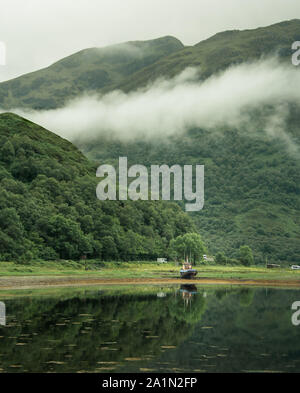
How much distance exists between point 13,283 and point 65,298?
23.9m

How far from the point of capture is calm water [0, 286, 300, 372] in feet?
107

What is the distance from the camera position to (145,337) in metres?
42.2

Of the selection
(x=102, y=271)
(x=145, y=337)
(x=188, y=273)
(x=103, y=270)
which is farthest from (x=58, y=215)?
(x=145, y=337)

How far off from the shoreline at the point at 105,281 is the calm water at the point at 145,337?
1011 inches

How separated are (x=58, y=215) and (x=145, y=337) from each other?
110 meters

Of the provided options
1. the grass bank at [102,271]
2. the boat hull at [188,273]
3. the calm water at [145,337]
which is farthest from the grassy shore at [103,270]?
the calm water at [145,337]

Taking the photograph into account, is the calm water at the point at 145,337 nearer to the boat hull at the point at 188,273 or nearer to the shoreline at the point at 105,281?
the shoreline at the point at 105,281

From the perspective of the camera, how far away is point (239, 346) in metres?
39.5

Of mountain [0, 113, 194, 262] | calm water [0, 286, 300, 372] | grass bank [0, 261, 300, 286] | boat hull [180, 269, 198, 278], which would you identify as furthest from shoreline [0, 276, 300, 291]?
calm water [0, 286, 300, 372]

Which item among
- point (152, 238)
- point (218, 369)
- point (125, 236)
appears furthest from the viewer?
point (152, 238)

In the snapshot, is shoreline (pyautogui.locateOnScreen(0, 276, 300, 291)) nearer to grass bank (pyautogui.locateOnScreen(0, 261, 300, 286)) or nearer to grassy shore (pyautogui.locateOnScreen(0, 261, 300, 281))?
grass bank (pyautogui.locateOnScreen(0, 261, 300, 286))

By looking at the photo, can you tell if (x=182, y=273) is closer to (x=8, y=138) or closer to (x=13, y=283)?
(x=13, y=283)
